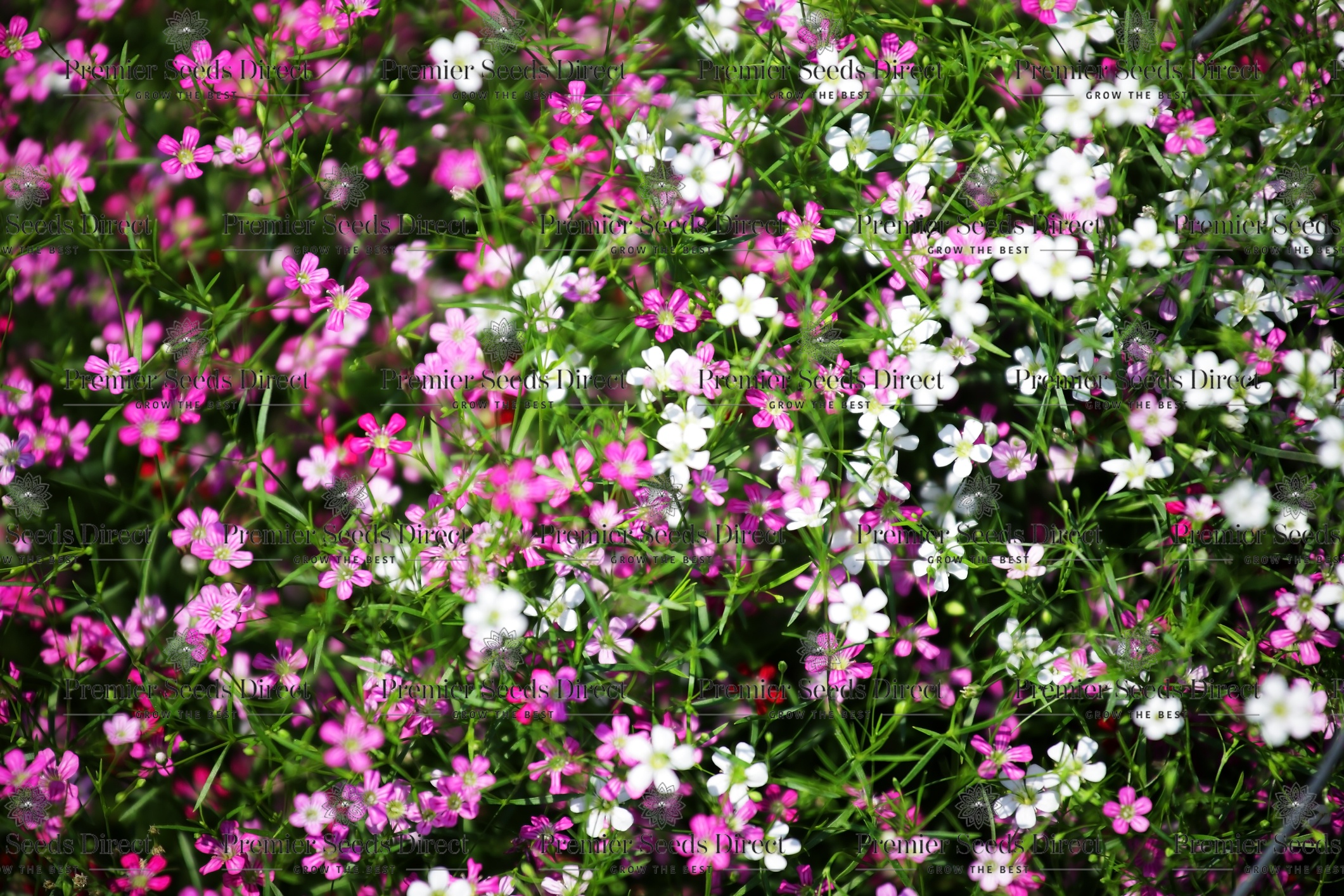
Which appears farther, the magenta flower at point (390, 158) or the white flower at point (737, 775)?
the magenta flower at point (390, 158)

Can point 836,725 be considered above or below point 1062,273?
below

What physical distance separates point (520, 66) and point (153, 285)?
2.02 feet

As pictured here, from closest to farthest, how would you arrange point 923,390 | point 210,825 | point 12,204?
1. point 923,390
2. point 210,825
3. point 12,204

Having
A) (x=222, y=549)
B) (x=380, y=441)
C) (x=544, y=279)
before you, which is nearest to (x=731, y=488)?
(x=544, y=279)

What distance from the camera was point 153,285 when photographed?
4.29 feet

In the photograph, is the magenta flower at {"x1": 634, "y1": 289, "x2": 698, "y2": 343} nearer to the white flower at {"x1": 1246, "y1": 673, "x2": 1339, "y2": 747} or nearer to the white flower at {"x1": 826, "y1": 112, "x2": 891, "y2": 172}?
the white flower at {"x1": 826, "y1": 112, "x2": 891, "y2": 172}

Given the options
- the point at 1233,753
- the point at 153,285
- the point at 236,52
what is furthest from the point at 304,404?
the point at 1233,753

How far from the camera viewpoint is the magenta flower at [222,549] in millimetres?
1203

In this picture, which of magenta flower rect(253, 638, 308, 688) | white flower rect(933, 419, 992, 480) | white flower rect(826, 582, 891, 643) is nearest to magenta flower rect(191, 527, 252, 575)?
magenta flower rect(253, 638, 308, 688)

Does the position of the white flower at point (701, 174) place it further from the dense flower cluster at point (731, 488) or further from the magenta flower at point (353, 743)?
the magenta flower at point (353, 743)

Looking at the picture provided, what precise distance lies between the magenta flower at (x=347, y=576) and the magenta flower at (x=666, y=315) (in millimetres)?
474

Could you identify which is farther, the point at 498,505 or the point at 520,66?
the point at 520,66

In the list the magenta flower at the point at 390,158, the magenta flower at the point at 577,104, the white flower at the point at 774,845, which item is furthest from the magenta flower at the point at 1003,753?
the magenta flower at the point at 390,158

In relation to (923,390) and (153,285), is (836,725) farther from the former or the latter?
(153,285)
